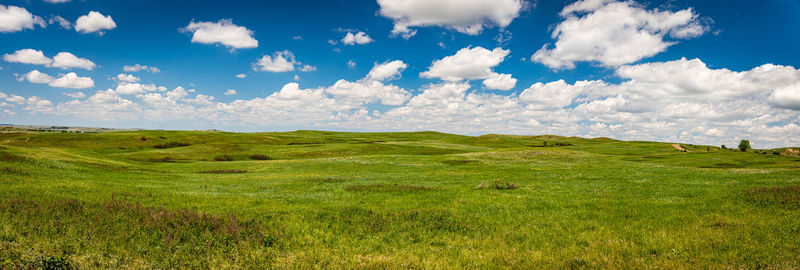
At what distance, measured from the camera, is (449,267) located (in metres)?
8.25

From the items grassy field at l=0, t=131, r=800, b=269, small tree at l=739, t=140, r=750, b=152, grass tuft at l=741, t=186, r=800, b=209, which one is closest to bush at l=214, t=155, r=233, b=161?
grassy field at l=0, t=131, r=800, b=269

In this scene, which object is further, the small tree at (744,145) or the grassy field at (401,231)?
the small tree at (744,145)

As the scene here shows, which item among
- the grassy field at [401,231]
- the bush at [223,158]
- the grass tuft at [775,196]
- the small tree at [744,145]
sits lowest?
the bush at [223,158]


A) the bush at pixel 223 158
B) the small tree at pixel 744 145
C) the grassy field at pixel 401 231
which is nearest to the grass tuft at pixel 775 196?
the grassy field at pixel 401 231

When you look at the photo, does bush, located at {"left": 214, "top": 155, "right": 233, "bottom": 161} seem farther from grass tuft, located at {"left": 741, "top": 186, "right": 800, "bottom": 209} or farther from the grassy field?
grass tuft, located at {"left": 741, "top": 186, "right": 800, "bottom": 209}

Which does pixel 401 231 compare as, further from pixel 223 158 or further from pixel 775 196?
pixel 223 158

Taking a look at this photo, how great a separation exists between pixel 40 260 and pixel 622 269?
1297cm

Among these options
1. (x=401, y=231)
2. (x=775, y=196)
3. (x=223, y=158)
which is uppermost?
(x=775, y=196)

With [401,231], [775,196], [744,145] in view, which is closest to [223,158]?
[401,231]

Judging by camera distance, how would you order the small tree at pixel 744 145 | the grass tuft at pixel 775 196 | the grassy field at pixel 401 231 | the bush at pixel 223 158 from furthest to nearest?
the small tree at pixel 744 145 < the bush at pixel 223 158 < the grass tuft at pixel 775 196 < the grassy field at pixel 401 231

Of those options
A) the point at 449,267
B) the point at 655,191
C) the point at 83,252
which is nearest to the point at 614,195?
the point at 655,191

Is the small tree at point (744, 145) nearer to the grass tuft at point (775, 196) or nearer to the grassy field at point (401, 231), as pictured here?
the grass tuft at point (775, 196)

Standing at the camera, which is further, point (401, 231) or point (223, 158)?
point (223, 158)

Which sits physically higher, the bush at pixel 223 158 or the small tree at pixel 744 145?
the small tree at pixel 744 145
